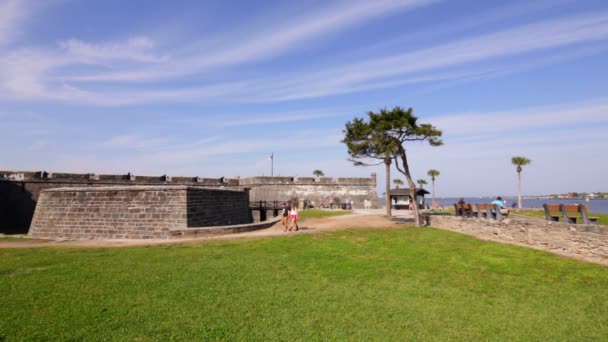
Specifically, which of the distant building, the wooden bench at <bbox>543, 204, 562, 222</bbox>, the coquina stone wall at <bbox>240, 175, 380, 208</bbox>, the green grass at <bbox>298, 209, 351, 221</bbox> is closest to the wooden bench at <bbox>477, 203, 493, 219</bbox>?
the wooden bench at <bbox>543, 204, 562, 222</bbox>

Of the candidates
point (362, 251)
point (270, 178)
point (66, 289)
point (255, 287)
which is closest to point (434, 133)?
point (362, 251)

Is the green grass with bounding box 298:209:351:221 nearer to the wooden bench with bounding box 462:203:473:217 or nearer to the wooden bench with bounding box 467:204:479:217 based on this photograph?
the wooden bench with bounding box 462:203:473:217

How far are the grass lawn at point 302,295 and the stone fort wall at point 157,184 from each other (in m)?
14.9

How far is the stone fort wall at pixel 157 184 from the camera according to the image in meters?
20.8

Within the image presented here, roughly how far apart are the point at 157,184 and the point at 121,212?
9.93 metres

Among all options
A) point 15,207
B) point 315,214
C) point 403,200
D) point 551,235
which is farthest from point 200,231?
point 403,200

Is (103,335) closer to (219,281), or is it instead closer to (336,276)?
(219,281)

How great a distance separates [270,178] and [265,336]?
27444mm

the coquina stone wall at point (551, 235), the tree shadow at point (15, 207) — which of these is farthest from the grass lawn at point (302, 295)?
the tree shadow at point (15, 207)

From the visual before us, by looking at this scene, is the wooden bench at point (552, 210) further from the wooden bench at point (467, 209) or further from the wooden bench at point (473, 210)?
the wooden bench at point (467, 209)

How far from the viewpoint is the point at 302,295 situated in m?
5.55

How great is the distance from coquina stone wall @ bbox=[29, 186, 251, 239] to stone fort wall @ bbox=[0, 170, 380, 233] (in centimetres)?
365

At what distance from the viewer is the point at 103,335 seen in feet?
13.0

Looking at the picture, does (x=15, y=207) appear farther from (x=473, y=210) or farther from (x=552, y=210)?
(x=552, y=210)
